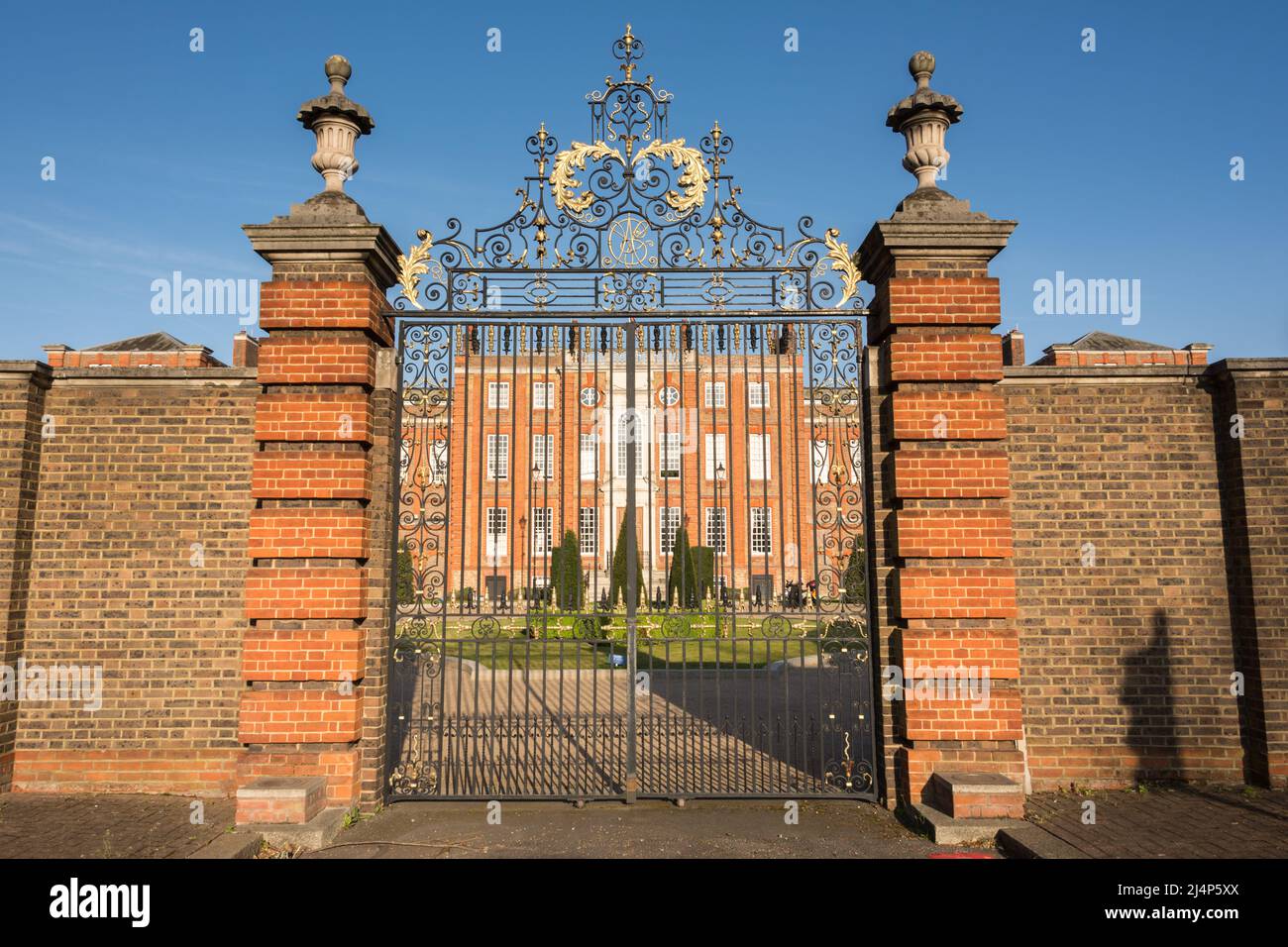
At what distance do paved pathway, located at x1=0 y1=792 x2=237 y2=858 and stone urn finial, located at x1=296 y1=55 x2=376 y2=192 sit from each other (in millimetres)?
5150

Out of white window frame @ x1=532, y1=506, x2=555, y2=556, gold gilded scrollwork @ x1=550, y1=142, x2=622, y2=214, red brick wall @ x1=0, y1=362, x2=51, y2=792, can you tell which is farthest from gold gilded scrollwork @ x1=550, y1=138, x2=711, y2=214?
red brick wall @ x1=0, y1=362, x2=51, y2=792

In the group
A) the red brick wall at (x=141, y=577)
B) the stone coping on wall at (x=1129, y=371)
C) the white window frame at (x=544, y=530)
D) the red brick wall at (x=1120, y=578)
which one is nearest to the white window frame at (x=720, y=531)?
the white window frame at (x=544, y=530)

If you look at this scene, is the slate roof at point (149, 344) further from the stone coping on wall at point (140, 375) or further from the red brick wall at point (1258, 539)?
the red brick wall at point (1258, 539)

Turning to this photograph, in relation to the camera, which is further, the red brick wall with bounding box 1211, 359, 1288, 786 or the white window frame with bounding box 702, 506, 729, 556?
the white window frame with bounding box 702, 506, 729, 556

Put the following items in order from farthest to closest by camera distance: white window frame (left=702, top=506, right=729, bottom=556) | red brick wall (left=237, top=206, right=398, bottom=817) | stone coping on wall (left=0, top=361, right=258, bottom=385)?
1. white window frame (left=702, top=506, right=729, bottom=556)
2. stone coping on wall (left=0, top=361, right=258, bottom=385)
3. red brick wall (left=237, top=206, right=398, bottom=817)

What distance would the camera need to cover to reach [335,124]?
634 cm

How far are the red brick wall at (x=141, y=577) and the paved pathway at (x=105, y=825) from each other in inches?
7.8

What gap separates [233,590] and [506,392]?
56.4ft

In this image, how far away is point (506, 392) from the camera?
76.5 ft

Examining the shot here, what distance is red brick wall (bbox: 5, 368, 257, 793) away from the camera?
6.44 m

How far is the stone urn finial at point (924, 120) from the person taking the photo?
629cm

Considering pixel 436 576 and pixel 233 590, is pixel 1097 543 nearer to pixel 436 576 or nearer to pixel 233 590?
pixel 436 576

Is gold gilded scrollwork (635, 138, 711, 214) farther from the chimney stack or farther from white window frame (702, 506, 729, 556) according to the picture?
the chimney stack

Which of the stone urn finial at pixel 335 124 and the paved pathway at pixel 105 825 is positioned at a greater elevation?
the stone urn finial at pixel 335 124
